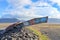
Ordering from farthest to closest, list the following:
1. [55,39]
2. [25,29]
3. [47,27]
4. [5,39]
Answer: [47,27] < [55,39] < [25,29] < [5,39]

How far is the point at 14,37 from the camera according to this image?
50.6ft

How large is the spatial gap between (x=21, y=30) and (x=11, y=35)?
89 cm

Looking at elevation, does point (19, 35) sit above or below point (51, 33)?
below

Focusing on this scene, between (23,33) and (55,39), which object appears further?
(55,39)

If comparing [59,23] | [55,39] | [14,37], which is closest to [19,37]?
[14,37]

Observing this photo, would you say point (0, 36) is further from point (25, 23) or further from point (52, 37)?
point (52, 37)

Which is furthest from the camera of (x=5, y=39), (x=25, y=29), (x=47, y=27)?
(x=47, y=27)

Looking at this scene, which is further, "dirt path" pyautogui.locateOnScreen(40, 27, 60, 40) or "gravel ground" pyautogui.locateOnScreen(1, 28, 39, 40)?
"dirt path" pyautogui.locateOnScreen(40, 27, 60, 40)

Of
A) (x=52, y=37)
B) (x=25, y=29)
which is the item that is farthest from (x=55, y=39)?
(x=25, y=29)

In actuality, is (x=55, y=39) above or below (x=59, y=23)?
below

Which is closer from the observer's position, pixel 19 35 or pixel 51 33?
A: pixel 19 35

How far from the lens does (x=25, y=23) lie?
50.6 feet

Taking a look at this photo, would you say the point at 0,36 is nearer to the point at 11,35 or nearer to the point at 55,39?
the point at 11,35

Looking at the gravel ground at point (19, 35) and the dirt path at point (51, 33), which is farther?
the dirt path at point (51, 33)
